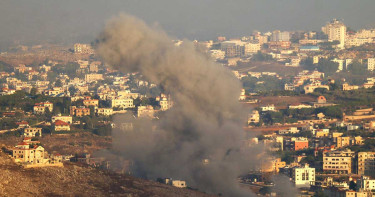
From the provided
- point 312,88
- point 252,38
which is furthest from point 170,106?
point 252,38

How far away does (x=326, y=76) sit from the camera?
143m

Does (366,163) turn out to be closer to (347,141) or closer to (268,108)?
(347,141)

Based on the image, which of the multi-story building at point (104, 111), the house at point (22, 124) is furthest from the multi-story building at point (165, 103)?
the multi-story building at point (104, 111)

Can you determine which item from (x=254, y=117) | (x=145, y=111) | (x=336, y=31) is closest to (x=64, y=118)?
(x=145, y=111)

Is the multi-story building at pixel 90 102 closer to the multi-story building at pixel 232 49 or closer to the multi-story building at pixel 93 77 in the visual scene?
the multi-story building at pixel 93 77

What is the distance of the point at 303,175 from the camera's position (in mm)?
62344

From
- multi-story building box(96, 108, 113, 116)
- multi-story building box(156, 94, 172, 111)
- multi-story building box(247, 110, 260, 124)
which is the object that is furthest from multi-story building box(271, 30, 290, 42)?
multi-story building box(156, 94, 172, 111)

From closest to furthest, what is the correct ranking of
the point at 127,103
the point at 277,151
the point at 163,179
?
the point at 163,179 → the point at 277,151 → the point at 127,103

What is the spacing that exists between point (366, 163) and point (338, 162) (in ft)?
4.98

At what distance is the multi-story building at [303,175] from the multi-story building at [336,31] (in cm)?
10580

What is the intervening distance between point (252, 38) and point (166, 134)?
133070 mm

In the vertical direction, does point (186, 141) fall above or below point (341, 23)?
below

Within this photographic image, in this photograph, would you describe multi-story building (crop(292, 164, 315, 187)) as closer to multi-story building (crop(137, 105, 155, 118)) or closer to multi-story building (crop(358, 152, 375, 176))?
multi-story building (crop(358, 152, 375, 176))

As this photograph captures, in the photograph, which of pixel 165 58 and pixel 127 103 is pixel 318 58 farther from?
pixel 165 58
